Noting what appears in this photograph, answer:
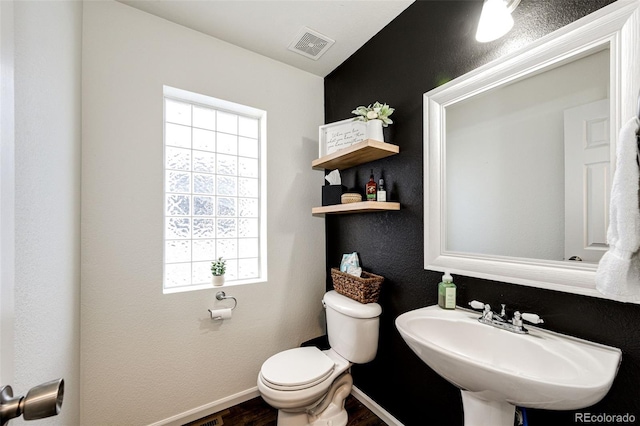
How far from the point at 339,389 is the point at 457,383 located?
915 mm

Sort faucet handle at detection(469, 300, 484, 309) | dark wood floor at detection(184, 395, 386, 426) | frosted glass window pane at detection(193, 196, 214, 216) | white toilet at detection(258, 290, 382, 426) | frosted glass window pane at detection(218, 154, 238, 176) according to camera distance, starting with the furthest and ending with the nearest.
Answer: frosted glass window pane at detection(218, 154, 238, 176) → frosted glass window pane at detection(193, 196, 214, 216) → dark wood floor at detection(184, 395, 386, 426) → white toilet at detection(258, 290, 382, 426) → faucet handle at detection(469, 300, 484, 309)

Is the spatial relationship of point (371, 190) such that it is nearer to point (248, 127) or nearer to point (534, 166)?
point (534, 166)

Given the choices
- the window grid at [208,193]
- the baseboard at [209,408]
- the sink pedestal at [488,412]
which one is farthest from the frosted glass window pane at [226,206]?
the sink pedestal at [488,412]

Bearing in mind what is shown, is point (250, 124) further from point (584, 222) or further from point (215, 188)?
point (584, 222)

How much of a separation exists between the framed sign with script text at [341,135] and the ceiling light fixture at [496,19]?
69cm

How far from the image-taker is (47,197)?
0.87m

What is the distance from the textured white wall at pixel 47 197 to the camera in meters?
0.67

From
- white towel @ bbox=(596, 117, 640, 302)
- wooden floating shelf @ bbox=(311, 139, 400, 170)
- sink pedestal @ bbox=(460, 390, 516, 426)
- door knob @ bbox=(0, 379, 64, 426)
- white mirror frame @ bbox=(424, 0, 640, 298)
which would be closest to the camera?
door knob @ bbox=(0, 379, 64, 426)

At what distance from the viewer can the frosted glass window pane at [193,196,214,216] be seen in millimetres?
1815

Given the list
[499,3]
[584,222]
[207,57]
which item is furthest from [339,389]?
[207,57]

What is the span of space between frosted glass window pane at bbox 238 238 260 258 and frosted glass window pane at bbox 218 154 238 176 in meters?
0.51

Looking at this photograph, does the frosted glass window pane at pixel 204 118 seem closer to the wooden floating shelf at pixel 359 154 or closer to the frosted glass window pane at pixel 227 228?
the frosted glass window pane at pixel 227 228

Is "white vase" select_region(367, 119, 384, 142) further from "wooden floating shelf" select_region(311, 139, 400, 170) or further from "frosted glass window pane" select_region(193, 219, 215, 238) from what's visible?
"frosted glass window pane" select_region(193, 219, 215, 238)

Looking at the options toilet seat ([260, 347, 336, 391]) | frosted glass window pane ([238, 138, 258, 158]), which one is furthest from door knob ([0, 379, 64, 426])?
frosted glass window pane ([238, 138, 258, 158])
